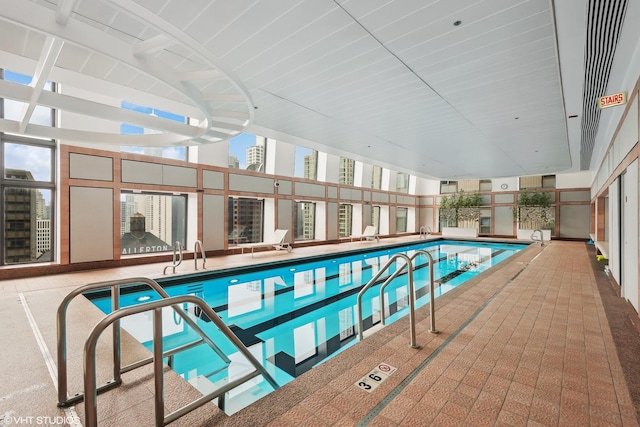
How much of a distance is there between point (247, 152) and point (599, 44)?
340 inches

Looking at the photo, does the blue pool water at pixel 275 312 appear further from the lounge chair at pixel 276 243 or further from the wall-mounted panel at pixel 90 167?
the wall-mounted panel at pixel 90 167

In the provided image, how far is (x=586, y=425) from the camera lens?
163cm

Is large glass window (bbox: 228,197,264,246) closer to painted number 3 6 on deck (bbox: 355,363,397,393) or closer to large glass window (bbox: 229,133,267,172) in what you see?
large glass window (bbox: 229,133,267,172)

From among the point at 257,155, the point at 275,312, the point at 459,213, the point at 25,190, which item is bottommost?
the point at 275,312

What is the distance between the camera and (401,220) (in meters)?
17.8

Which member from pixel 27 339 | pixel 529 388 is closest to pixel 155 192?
pixel 27 339

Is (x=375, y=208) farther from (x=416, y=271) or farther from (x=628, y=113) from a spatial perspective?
(x=628, y=113)

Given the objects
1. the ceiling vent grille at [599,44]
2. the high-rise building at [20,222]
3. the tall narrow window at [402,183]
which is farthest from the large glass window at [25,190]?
the tall narrow window at [402,183]

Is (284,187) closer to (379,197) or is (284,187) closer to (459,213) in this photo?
(379,197)

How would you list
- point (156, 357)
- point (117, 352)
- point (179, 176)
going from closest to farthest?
point (156, 357) < point (117, 352) < point (179, 176)

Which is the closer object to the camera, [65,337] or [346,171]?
[65,337]

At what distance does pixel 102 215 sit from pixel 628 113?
9.36 meters

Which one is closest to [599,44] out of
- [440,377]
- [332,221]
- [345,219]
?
[440,377]

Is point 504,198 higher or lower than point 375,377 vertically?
higher
